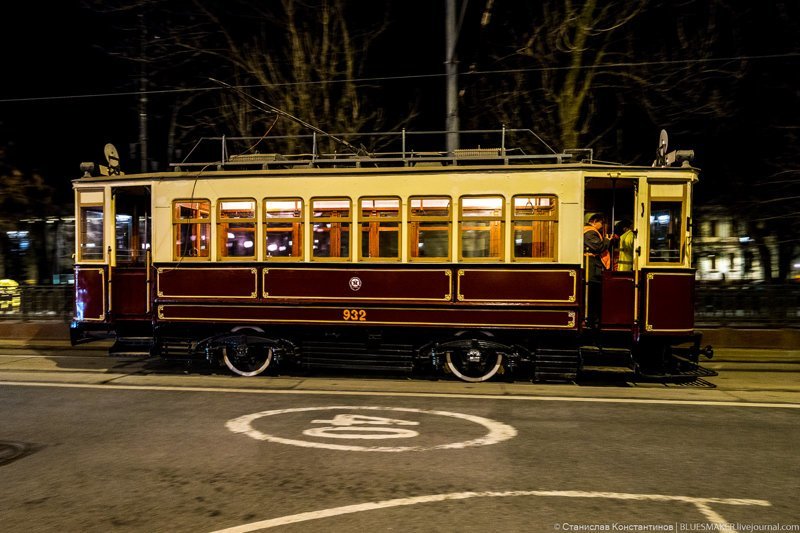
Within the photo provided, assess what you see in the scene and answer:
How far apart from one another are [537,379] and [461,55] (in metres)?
9.55

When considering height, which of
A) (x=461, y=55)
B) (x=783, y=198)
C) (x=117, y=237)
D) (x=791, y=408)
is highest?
(x=461, y=55)

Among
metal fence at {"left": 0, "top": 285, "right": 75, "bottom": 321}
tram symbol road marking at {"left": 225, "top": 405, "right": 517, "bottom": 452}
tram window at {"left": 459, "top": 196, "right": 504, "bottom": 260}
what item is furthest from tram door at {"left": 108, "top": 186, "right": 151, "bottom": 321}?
tram window at {"left": 459, "top": 196, "right": 504, "bottom": 260}

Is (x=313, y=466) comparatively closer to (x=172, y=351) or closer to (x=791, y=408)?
(x=172, y=351)

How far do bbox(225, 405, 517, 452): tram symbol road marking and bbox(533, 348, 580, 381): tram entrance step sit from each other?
96.5 inches

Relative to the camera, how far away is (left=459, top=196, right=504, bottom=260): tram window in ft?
30.4

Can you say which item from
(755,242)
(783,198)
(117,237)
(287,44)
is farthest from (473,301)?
(287,44)

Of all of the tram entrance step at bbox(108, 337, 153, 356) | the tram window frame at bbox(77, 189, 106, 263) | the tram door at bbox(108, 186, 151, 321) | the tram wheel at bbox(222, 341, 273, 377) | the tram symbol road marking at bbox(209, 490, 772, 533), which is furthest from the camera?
the tram window frame at bbox(77, 189, 106, 263)

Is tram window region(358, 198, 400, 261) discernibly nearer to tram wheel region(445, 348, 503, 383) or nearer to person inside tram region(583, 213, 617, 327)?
tram wheel region(445, 348, 503, 383)

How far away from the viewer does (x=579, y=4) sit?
1427cm

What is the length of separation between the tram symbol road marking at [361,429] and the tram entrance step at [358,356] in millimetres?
2413

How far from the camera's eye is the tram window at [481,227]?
30.4 feet

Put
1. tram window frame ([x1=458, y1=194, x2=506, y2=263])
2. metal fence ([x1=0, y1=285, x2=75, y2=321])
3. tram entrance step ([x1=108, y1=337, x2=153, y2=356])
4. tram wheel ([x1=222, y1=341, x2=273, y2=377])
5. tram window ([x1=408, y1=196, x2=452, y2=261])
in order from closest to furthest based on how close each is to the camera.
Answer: tram window frame ([x1=458, y1=194, x2=506, y2=263]) < tram window ([x1=408, y1=196, x2=452, y2=261]) < tram wheel ([x1=222, y1=341, x2=273, y2=377]) < tram entrance step ([x1=108, y1=337, x2=153, y2=356]) < metal fence ([x1=0, y1=285, x2=75, y2=321])

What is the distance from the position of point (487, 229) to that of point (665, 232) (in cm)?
267

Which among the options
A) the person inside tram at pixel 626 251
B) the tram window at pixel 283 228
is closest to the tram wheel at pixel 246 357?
the tram window at pixel 283 228
